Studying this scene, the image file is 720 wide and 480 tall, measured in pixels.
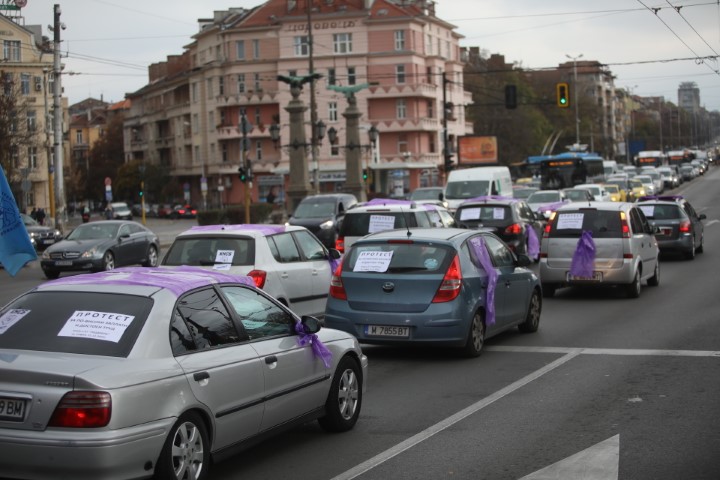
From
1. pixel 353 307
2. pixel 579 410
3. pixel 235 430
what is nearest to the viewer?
pixel 235 430

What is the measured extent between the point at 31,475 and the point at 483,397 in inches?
200

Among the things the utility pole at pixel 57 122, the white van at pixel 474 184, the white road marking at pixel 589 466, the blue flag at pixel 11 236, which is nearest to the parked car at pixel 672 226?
the white van at pixel 474 184

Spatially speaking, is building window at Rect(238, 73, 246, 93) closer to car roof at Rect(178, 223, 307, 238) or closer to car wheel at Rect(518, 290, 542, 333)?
car roof at Rect(178, 223, 307, 238)

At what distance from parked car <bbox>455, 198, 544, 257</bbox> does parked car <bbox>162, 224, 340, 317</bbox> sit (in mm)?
11010

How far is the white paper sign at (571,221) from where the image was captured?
1891cm

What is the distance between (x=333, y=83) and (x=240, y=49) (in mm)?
10178

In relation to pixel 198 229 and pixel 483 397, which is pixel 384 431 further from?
pixel 198 229

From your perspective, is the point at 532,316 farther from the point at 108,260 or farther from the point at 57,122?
the point at 57,122

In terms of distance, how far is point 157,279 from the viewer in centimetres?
710

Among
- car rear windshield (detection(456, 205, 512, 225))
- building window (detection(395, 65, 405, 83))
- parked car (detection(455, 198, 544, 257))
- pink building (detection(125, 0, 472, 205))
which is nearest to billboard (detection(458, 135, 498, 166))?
pink building (detection(125, 0, 472, 205))

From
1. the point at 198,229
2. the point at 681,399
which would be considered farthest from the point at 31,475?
the point at 198,229

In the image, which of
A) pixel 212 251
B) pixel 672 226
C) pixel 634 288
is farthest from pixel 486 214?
pixel 212 251

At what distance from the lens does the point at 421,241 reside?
12.4 metres

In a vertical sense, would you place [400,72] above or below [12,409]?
above
